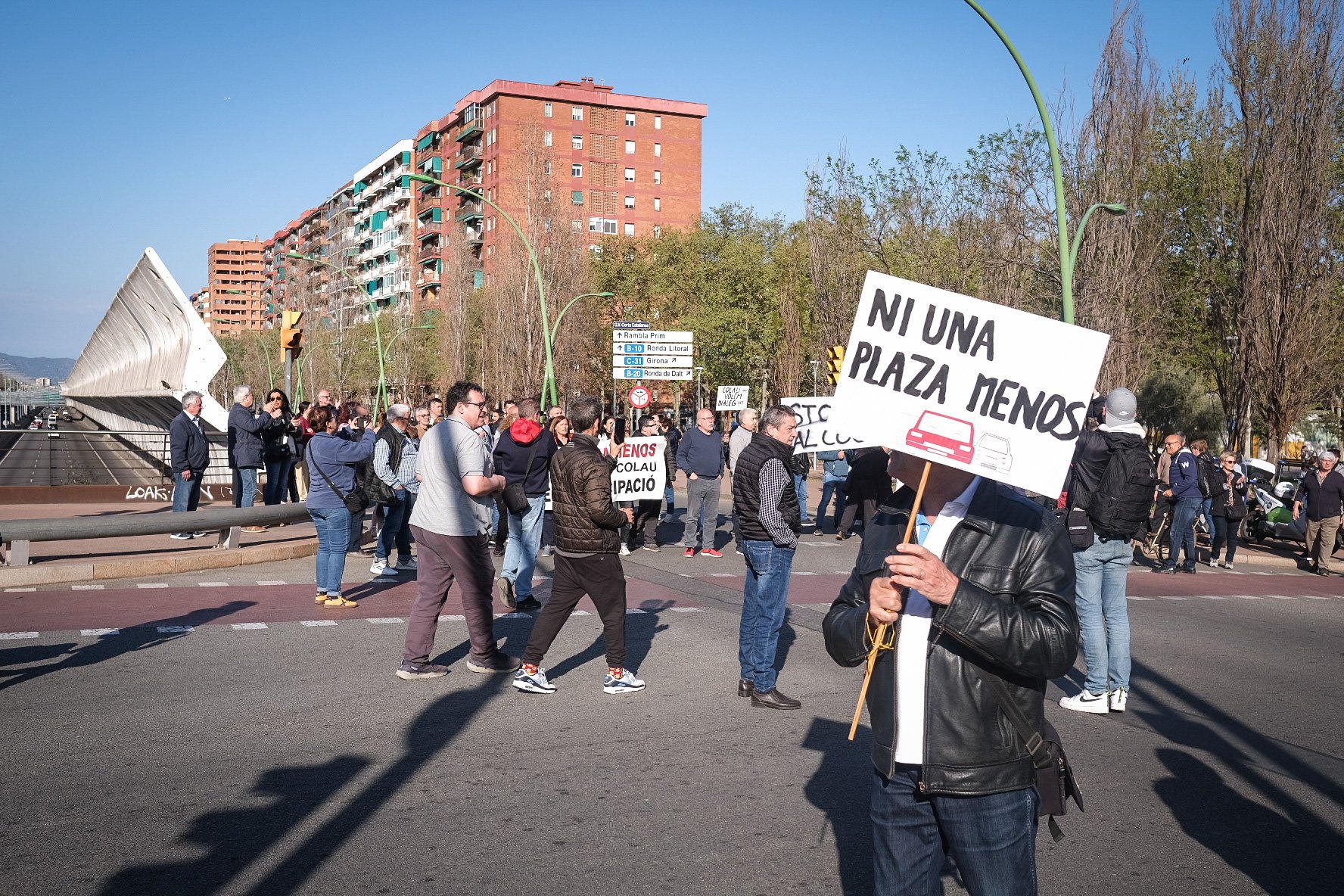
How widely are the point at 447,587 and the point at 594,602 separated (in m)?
1.20

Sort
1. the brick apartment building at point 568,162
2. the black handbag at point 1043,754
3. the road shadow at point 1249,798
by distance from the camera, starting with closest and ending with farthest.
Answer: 1. the black handbag at point 1043,754
2. the road shadow at point 1249,798
3. the brick apartment building at point 568,162

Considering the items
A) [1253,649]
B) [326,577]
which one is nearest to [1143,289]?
[1253,649]

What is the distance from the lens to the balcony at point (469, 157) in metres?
98.2

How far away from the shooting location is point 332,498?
10.8 meters

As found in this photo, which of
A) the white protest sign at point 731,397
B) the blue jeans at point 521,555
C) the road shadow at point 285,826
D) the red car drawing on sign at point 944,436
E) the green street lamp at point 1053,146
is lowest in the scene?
the road shadow at point 285,826

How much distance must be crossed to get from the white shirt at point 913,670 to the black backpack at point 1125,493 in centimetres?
480

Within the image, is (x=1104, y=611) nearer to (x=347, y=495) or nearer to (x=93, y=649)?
(x=347, y=495)

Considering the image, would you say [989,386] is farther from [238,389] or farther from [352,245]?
[352,245]

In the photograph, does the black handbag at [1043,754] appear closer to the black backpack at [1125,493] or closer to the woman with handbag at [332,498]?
the black backpack at [1125,493]

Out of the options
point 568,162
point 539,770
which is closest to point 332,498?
point 539,770

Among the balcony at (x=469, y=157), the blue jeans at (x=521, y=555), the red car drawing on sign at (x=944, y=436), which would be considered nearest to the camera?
the red car drawing on sign at (x=944, y=436)

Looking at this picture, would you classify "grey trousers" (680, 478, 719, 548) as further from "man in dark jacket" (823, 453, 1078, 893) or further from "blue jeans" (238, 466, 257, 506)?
"man in dark jacket" (823, 453, 1078, 893)

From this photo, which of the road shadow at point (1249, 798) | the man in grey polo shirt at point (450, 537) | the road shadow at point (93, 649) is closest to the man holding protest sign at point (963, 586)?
the road shadow at point (1249, 798)

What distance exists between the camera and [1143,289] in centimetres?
3053
